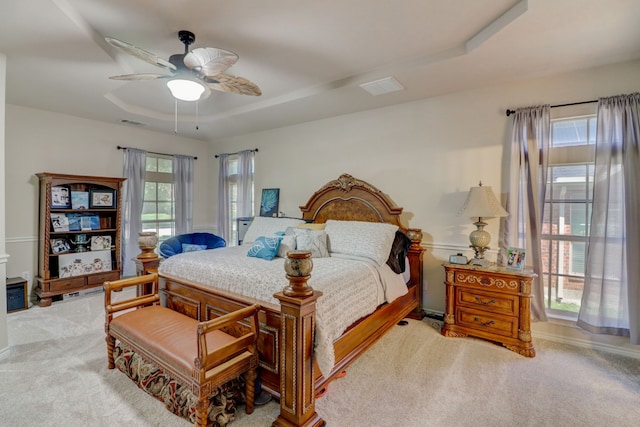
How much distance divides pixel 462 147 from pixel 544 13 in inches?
59.5

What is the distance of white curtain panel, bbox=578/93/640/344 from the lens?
8.11 ft

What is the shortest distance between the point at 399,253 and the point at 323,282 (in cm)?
127

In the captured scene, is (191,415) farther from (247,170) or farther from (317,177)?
(247,170)

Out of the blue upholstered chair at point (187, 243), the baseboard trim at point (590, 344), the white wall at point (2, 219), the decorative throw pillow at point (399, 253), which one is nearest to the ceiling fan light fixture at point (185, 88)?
the white wall at point (2, 219)

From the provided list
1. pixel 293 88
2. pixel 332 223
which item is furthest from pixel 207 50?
pixel 332 223

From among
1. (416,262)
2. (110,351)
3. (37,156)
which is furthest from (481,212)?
(37,156)

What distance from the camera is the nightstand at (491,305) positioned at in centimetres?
265

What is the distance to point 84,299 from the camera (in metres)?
4.09

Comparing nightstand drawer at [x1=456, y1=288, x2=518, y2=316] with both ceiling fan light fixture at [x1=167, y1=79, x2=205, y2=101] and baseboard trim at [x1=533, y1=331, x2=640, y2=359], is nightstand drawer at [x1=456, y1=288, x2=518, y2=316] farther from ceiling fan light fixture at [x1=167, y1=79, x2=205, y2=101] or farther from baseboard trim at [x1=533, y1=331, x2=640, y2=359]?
ceiling fan light fixture at [x1=167, y1=79, x2=205, y2=101]

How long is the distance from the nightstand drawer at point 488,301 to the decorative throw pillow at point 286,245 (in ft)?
5.69

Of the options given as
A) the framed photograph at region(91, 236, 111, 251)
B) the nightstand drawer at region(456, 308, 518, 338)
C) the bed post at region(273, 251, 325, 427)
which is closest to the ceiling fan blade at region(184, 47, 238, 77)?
the bed post at region(273, 251, 325, 427)

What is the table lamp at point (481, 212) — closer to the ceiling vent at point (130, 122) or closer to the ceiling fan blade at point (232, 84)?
the ceiling fan blade at point (232, 84)

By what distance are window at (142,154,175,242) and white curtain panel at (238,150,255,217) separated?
1321mm

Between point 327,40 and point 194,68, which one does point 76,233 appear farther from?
point 327,40
